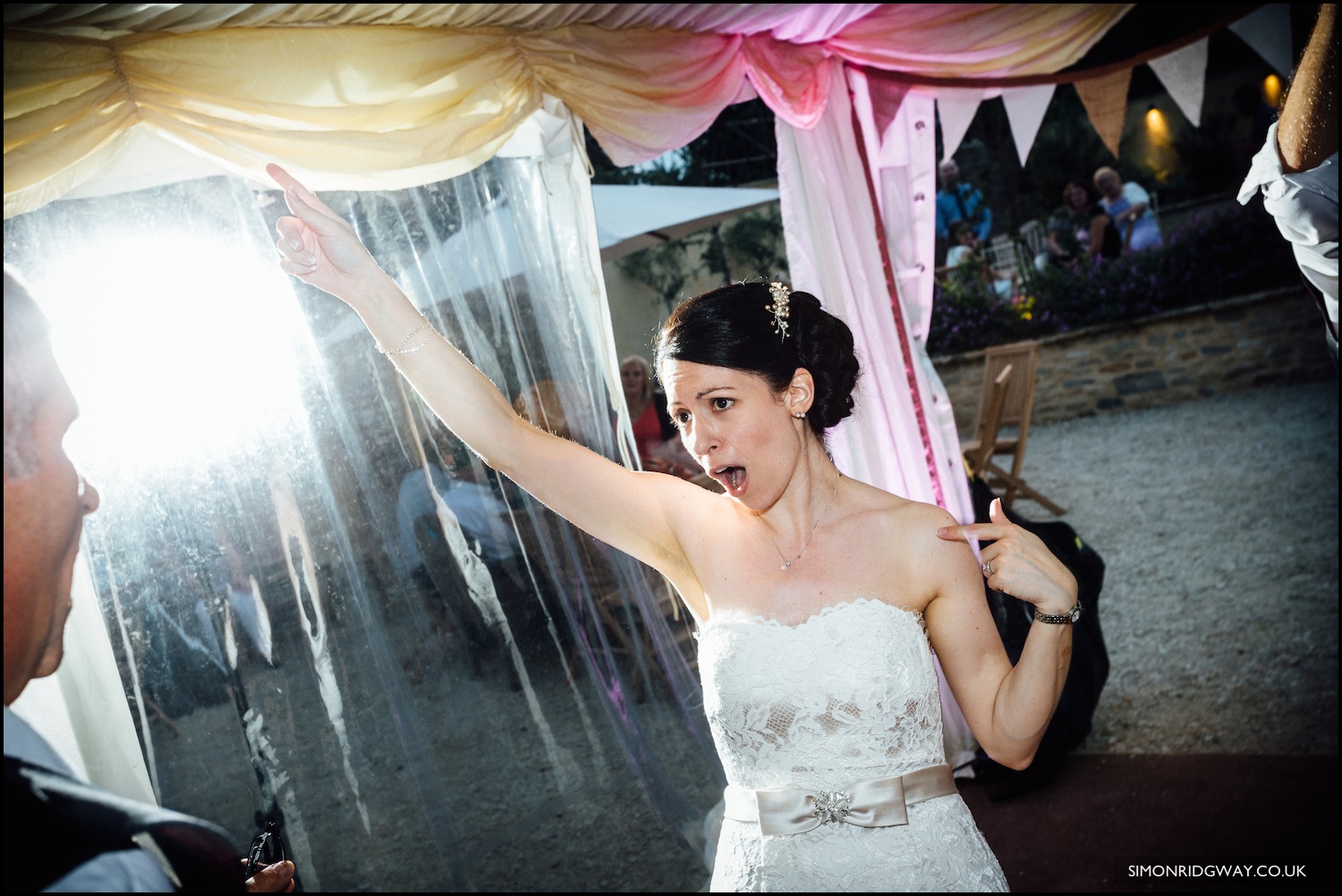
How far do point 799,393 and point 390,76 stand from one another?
5.64 ft

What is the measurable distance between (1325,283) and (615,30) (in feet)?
7.99

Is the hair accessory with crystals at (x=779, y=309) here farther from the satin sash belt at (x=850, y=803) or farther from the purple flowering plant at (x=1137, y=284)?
the purple flowering plant at (x=1137, y=284)

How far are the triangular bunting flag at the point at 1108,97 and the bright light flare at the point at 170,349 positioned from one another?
4163 millimetres

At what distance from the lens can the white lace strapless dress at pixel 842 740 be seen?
5.61ft

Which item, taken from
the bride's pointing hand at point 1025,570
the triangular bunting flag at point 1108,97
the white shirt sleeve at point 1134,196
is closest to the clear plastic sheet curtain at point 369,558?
the bride's pointing hand at point 1025,570

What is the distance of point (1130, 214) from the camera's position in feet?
32.9

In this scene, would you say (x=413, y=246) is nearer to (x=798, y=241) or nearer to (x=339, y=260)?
(x=339, y=260)

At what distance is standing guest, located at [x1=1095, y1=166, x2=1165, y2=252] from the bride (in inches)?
375

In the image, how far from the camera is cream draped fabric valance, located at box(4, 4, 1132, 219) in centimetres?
213

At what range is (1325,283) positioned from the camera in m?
1.90

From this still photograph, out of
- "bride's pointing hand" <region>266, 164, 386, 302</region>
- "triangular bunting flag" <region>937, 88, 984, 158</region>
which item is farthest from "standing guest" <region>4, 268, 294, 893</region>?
"triangular bunting flag" <region>937, 88, 984, 158</region>

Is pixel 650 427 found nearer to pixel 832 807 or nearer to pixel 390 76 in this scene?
pixel 390 76

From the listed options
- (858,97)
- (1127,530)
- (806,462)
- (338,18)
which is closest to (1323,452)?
(1127,530)

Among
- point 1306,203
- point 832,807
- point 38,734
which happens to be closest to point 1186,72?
point 1306,203
